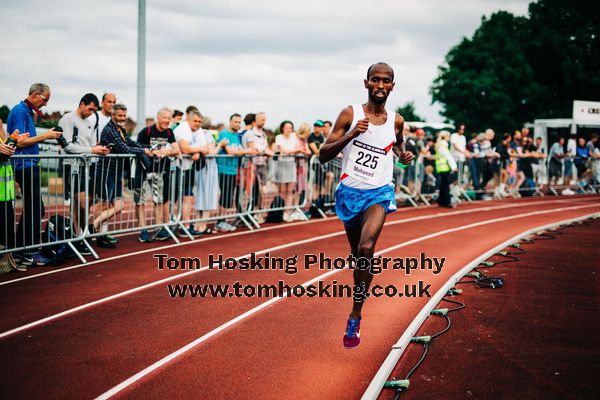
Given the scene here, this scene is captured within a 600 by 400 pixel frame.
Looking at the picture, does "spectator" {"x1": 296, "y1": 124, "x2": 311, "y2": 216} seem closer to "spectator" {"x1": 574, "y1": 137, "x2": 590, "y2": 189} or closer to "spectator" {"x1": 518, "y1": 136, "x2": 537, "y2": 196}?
"spectator" {"x1": 518, "y1": 136, "x2": 537, "y2": 196}

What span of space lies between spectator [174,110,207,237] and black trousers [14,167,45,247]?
277 centimetres

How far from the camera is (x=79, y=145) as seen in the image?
9367 millimetres

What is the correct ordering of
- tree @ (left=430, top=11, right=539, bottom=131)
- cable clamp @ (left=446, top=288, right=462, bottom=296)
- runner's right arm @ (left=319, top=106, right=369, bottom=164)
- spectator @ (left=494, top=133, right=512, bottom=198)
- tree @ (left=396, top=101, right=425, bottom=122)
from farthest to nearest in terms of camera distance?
1. tree @ (left=396, top=101, right=425, bottom=122)
2. tree @ (left=430, top=11, right=539, bottom=131)
3. spectator @ (left=494, top=133, right=512, bottom=198)
4. cable clamp @ (left=446, top=288, right=462, bottom=296)
5. runner's right arm @ (left=319, top=106, right=369, bottom=164)

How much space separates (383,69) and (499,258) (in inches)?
212

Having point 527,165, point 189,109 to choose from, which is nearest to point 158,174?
point 189,109

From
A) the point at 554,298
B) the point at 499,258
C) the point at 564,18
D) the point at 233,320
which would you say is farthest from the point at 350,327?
the point at 564,18

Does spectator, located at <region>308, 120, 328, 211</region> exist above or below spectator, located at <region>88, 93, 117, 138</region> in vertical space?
below

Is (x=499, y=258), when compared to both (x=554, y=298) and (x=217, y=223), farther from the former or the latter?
(x=217, y=223)

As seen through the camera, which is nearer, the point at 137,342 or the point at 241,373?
the point at 241,373

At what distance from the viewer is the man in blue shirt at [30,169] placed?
324 inches

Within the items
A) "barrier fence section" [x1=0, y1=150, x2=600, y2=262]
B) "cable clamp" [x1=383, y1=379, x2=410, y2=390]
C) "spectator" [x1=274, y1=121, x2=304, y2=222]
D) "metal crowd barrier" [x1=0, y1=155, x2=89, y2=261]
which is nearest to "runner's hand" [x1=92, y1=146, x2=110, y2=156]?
"barrier fence section" [x1=0, y1=150, x2=600, y2=262]

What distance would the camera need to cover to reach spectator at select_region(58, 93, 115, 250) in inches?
352

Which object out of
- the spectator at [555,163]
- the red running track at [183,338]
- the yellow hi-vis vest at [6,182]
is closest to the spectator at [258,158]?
the red running track at [183,338]

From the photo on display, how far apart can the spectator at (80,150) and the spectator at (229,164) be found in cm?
276
